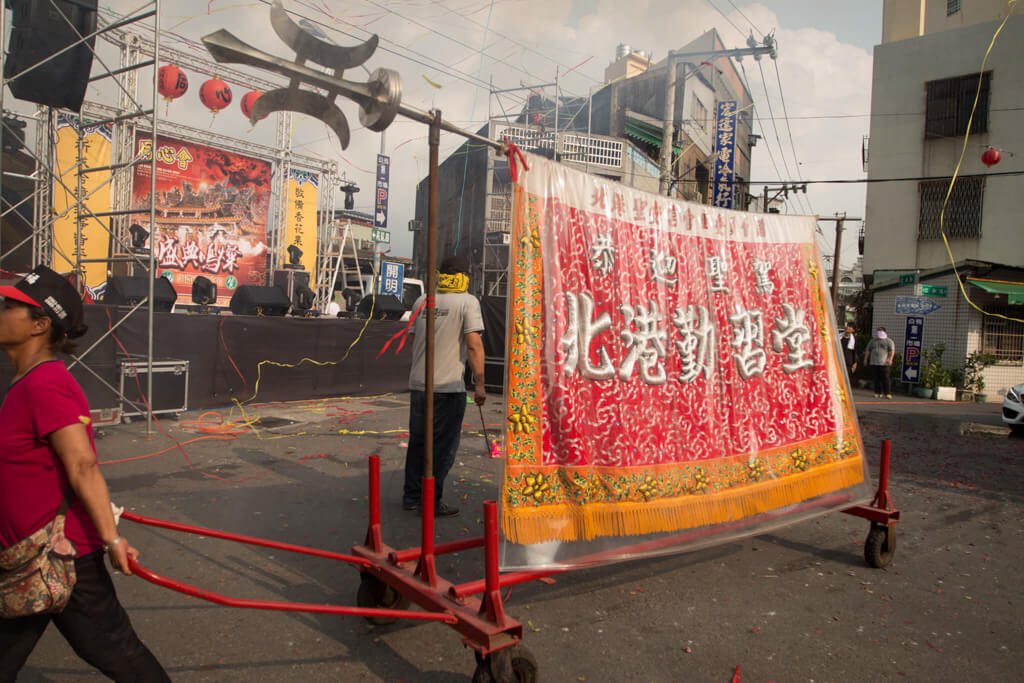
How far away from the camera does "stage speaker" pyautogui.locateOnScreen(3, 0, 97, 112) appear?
6.47 meters

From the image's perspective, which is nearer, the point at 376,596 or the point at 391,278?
the point at 376,596

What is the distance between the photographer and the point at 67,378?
2.01 meters

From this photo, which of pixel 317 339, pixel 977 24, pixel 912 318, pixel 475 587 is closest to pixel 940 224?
pixel 912 318

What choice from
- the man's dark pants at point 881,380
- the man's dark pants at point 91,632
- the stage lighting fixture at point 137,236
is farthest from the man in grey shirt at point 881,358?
the stage lighting fixture at point 137,236

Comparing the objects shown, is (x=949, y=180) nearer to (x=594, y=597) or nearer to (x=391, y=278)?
(x=391, y=278)

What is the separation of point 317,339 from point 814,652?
8.90 metres

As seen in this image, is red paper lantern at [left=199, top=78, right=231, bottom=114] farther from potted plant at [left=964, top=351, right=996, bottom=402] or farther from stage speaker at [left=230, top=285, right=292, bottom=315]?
potted plant at [left=964, top=351, right=996, bottom=402]

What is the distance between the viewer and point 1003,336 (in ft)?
54.1

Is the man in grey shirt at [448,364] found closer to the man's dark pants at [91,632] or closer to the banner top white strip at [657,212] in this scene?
the banner top white strip at [657,212]

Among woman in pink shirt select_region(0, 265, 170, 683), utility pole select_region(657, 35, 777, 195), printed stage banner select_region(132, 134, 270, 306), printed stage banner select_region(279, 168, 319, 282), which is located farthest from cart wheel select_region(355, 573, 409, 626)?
printed stage banner select_region(279, 168, 319, 282)

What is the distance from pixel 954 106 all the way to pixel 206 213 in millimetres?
22271

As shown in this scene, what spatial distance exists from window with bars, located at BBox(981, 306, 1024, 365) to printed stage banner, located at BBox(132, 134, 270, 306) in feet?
68.0

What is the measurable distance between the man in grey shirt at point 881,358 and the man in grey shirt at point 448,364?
1308 centimetres

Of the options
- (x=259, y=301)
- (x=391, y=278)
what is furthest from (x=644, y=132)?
(x=259, y=301)
